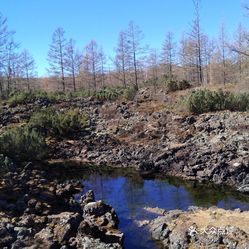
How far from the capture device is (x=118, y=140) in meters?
22.6

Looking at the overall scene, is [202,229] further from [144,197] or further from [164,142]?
[164,142]

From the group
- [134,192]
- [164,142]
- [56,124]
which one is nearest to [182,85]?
[56,124]

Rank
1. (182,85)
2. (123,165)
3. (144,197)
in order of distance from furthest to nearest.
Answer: (182,85), (123,165), (144,197)

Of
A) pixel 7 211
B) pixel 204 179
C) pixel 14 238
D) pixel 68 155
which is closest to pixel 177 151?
pixel 204 179

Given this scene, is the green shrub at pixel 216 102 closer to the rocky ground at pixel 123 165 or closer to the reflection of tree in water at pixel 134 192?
the rocky ground at pixel 123 165

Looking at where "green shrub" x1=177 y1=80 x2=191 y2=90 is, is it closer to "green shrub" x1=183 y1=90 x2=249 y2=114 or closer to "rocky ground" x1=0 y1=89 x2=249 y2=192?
"rocky ground" x1=0 y1=89 x2=249 y2=192

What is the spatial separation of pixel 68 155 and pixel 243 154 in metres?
9.20

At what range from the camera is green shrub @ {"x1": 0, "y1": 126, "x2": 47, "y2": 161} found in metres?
18.3

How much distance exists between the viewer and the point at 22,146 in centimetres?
1867

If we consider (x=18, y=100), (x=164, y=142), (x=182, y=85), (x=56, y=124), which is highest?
(x=182, y=85)

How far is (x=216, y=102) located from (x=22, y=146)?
40.2 ft

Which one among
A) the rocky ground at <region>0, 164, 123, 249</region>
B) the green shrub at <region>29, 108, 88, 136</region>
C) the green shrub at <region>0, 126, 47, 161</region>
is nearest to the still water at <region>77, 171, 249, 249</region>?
the rocky ground at <region>0, 164, 123, 249</region>

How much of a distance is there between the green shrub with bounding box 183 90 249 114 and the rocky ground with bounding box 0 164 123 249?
36.8 ft

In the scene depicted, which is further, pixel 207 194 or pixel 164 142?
pixel 164 142
